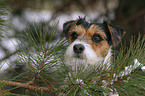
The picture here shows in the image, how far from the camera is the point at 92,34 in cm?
122

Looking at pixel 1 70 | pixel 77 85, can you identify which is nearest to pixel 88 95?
pixel 77 85

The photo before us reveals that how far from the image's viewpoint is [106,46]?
1287 millimetres

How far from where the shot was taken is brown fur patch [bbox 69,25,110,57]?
117 cm

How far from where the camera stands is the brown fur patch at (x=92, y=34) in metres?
1.17

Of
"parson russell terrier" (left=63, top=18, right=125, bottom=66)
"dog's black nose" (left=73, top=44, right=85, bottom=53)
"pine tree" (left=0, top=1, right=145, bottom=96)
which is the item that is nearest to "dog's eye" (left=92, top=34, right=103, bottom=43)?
"parson russell terrier" (left=63, top=18, right=125, bottom=66)

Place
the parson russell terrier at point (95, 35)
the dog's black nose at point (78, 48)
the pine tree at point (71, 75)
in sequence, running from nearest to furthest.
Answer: the pine tree at point (71, 75) < the dog's black nose at point (78, 48) < the parson russell terrier at point (95, 35)

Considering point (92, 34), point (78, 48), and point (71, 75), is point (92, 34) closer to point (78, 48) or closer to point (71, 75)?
point (78, 48)

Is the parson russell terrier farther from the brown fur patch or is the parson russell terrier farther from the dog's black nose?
the dog's black nose

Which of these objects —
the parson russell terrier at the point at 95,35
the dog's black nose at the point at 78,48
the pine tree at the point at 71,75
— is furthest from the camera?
the parson russell terrier at the point at 95,35

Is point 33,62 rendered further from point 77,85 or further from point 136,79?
point 136,79

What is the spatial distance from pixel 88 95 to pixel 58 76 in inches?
6.6

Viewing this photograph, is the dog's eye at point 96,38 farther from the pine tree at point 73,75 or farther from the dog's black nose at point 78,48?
the pine tree at point 73,75

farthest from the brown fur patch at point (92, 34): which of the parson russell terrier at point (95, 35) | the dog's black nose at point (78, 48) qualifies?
the dog's black nose at point (78, 48)

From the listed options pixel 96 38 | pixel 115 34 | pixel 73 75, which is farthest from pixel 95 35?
pixel 73 75
